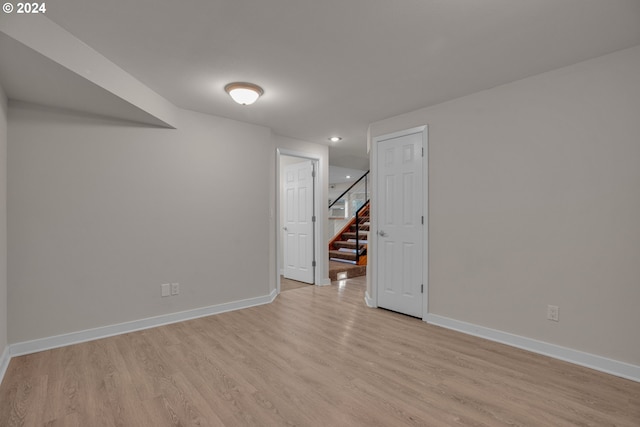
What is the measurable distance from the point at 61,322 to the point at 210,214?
171 cm

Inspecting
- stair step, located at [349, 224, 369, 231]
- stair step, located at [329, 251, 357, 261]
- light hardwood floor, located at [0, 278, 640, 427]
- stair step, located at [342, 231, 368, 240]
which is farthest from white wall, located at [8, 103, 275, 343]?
stair step, located at [349, 224, 369, 231]

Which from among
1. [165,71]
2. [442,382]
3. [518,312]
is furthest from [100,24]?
[518,312]

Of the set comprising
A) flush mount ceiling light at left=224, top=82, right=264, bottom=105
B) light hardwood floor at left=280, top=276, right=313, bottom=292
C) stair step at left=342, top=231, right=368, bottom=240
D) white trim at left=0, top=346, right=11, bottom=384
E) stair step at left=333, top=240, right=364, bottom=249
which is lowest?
light hardwood floor at left=280, top=276, right=313, bottom=292

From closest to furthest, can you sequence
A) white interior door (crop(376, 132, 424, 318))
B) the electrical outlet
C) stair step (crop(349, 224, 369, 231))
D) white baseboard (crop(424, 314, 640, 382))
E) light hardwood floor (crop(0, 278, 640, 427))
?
light hardwood floor (crop(0, 278, 640, 427)), white baseboard (crop(424, 314, 640, 382)), the electrical outlet, white interior door (crop(376, 132, 424, 318)), stair step (crop(349, 224, 369, 231))

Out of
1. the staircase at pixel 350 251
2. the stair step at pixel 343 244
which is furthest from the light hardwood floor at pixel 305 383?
the stair step at pixel 343 244

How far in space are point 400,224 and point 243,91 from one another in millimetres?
2287

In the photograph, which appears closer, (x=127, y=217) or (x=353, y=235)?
(x=127, y=217)

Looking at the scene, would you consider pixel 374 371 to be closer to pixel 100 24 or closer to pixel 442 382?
pixel 442 382

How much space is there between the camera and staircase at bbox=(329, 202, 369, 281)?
19.8 feet

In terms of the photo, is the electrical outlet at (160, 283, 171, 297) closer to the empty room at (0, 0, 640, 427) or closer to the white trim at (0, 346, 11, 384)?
the empty room at (0, 0, 640, 427)

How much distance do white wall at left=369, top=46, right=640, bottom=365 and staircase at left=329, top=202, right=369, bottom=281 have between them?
8.82 ft

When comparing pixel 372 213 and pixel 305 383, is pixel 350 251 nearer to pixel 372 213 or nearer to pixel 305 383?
pixel 372 213

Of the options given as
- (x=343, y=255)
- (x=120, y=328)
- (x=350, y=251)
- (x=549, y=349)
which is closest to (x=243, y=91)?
(x=120, y=328)

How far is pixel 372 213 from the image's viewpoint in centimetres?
407
